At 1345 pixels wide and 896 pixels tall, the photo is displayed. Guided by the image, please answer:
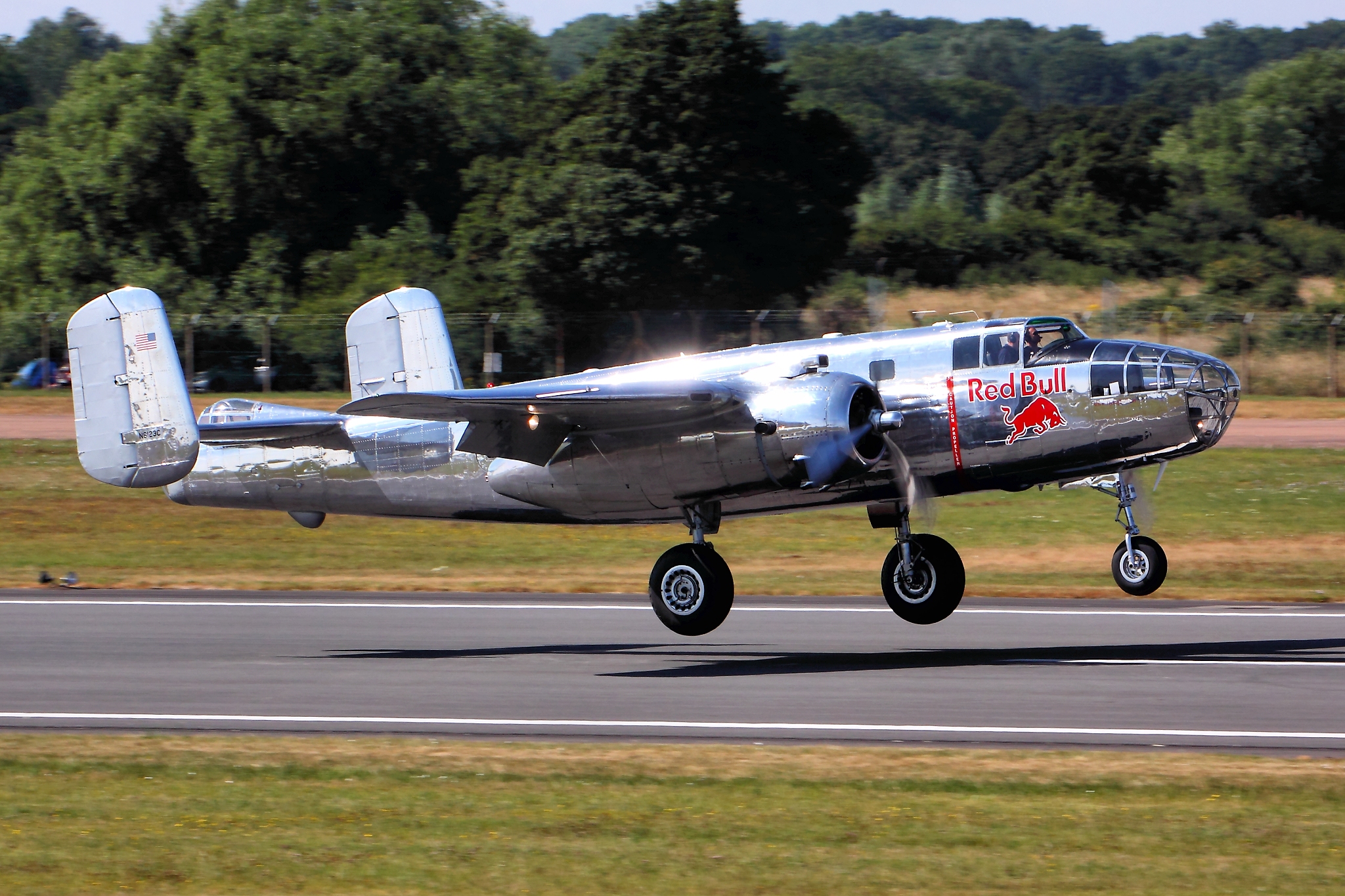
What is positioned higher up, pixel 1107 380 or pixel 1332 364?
pixel 1332 364

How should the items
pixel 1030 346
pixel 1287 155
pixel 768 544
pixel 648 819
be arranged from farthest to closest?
pixel 1287 155 < pixel 768 544 < pixel 1030 346 < pixel 648 819

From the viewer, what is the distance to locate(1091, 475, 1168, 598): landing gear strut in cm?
1902

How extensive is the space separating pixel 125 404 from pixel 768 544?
1467 centimetres

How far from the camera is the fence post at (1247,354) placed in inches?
1660

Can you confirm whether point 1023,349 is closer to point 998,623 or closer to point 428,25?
point 998,623

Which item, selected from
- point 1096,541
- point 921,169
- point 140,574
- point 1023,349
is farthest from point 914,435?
point 921,169

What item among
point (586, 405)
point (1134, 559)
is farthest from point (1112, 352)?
point (586, 405)

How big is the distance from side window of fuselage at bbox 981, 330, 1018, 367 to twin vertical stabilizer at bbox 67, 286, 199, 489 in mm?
9108

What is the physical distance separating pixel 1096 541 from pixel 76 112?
48.8 metres

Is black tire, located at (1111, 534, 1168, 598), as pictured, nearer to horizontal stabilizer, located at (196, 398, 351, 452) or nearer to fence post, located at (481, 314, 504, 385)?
horizontal stabilizer, located at (196, 398, 351, 452)

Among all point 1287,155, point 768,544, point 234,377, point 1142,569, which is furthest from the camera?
point 1287,155

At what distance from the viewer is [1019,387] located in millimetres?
17250

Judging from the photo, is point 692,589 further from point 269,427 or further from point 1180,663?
point 269,427

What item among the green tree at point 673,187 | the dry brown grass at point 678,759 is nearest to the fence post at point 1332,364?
the green tree at point 673,187
